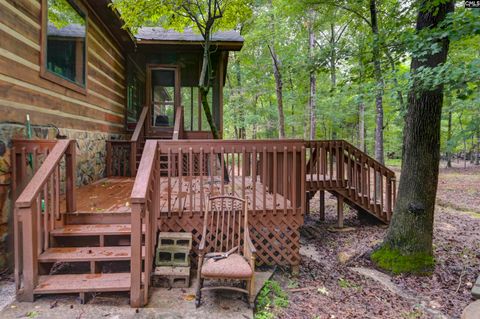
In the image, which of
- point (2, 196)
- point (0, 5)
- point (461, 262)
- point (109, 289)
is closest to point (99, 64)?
point (0, 5)

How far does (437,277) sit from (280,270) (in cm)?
223

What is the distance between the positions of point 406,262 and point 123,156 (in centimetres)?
625

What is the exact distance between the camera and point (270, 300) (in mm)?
3193

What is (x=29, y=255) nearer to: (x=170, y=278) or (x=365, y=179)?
(x=170, y=278)

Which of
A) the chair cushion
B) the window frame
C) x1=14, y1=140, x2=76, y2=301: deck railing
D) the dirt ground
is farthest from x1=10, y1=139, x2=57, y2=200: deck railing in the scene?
the dirt ground

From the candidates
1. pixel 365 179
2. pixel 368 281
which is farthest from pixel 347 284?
pixel 365 179

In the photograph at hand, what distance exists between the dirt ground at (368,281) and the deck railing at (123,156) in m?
4.31

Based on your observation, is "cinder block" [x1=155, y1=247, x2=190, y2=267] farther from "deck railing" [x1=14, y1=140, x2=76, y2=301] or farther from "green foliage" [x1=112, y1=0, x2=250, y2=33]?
"green foliage" [x1=112, y1=0, x2=250, y2=33]

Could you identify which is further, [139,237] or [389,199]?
[389,199]

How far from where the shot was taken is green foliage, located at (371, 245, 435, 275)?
13.7 feet

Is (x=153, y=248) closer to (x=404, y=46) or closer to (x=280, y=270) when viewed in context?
(x=280, y=270)

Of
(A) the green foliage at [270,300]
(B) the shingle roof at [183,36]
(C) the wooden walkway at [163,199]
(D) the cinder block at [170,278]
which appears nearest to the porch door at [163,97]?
(B) the shingle roof at [183,36]

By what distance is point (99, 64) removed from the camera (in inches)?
249

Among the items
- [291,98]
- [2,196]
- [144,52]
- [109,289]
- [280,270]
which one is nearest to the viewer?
[109,289]
